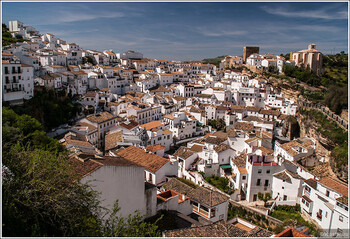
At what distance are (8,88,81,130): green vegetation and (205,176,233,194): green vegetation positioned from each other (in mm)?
15482

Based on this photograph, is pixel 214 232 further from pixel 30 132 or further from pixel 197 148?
pixel 197 148

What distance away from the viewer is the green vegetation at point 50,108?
2361cm

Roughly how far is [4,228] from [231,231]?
7.21m

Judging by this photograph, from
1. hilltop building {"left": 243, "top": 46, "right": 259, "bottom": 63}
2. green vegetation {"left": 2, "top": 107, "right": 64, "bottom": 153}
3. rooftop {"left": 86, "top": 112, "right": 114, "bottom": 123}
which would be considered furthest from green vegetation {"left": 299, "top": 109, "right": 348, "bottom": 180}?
hilltop building {"left": 243, "top": 46, "right": 259, "bottom": 63}

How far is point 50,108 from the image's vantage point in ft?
83.3

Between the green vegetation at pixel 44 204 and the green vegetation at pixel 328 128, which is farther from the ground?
the green vegetation at pixel 44 204

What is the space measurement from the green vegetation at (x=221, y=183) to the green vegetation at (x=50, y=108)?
610 inches

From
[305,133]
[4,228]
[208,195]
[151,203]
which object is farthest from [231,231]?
[305,133]

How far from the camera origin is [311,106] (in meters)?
32.6

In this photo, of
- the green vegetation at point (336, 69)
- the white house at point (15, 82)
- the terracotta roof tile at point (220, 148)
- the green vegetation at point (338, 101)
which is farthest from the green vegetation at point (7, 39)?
the green vegetation at point (336, 69)

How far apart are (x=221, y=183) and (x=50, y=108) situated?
17487mm

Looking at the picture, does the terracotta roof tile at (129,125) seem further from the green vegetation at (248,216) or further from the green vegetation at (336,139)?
the green vegetation at (336,139)

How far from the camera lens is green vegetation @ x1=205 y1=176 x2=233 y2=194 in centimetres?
1947

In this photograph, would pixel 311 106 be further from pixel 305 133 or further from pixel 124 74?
pixel 124 74
